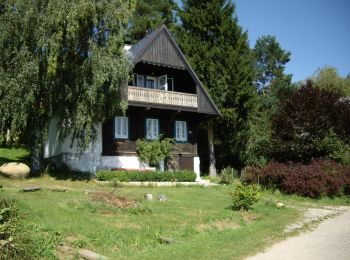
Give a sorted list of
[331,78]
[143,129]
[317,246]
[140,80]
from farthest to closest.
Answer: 1. [331,78]
2. [140,80]
3. [143,129]
4. [317,246]

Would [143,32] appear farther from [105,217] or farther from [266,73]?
[105,217]

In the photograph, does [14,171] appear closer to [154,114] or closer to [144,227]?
[154,114]

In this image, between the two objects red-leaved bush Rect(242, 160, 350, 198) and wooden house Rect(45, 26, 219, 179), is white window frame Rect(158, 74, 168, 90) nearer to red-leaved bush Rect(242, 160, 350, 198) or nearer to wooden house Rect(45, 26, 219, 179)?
wooden house Rect(45, 26, 219, 179)

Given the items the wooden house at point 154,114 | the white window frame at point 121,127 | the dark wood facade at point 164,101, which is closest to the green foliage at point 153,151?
the wooden house at point 154,114

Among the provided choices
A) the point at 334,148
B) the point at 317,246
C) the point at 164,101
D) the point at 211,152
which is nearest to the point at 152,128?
the point at 164,101

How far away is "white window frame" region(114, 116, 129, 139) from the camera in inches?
1170

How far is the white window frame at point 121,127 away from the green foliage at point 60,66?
15.6 ft

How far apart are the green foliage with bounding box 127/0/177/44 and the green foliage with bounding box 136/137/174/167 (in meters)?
19.1

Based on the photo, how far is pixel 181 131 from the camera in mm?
32969

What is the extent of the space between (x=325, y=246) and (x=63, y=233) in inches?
274

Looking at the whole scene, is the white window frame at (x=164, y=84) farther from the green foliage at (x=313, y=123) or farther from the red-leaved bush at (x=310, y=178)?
the red-leaved bush at (x=310, y=178)

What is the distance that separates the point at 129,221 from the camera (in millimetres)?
13617

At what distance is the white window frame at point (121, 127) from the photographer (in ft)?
97.5

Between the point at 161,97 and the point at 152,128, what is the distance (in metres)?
2.68
